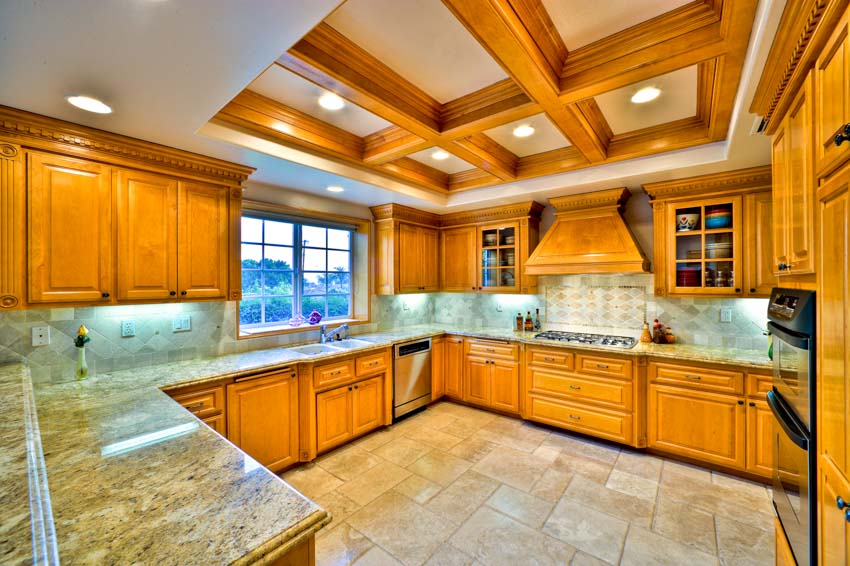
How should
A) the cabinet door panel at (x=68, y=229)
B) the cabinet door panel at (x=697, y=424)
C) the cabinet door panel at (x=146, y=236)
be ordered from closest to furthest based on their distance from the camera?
the cabinet door panel at (x=68, y=229) → the cabinet door panel at (x=146, y=236) → the cabinet door panel at (x=697, y=424)

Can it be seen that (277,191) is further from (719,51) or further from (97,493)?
(719,51)

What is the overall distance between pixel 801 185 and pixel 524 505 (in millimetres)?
2269

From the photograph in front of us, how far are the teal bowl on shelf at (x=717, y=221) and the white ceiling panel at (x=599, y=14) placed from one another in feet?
7.08

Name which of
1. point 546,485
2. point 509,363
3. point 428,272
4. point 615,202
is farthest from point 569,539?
point 428,272

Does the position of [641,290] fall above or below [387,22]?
below

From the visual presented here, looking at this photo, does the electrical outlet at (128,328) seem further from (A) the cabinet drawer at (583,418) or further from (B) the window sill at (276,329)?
(A) the cabinet drawer at (583,418)

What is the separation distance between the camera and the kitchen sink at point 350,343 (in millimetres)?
3460

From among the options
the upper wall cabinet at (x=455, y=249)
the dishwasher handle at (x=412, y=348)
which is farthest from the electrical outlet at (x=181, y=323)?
the upper wall cabinet at (x=455, y=249)

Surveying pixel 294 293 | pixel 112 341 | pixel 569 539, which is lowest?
pixel 569 539

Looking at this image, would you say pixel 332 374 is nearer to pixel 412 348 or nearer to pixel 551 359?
pixel 412 348

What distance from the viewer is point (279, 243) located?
11.6 feet

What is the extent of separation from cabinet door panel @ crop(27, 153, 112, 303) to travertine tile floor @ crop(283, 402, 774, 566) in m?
1.90

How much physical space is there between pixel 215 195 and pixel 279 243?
95 cm

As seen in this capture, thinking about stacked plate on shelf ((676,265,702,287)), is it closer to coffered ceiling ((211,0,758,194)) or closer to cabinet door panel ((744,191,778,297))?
cabinet door panel ((744,191,778,297))
